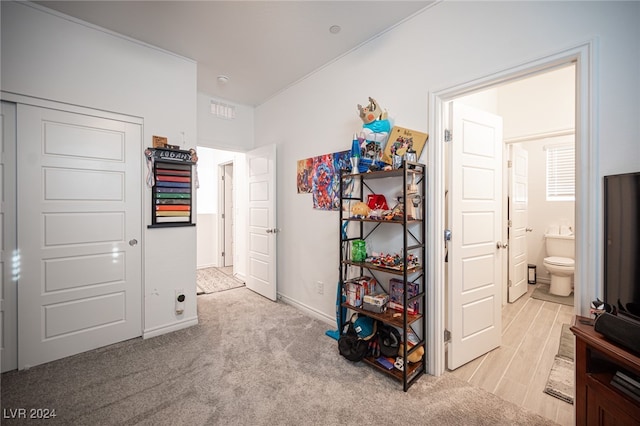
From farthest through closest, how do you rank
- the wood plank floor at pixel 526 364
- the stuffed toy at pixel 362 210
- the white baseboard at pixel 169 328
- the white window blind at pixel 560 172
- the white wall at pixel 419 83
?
the white window blind at pixel 560 172 → the white baseboard at pixel 169 328 → the stuffed toy at pixel 362 210 → the wood plank floor at pixel 526 364 → the white wall at pixel 419 83

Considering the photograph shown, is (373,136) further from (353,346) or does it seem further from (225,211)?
(225,211)

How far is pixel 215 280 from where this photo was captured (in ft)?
14.7

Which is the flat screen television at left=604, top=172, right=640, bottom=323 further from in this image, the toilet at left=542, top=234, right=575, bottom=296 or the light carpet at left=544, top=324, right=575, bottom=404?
the toilet at left=542, top=234, right=575, bottom=296

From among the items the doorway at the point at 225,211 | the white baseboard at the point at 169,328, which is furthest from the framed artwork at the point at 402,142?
the doorway at the point at 225,211

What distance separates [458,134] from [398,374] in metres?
1.88

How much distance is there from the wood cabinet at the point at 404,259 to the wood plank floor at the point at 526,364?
48 centimetres

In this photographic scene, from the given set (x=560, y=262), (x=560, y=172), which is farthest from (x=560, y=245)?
(x=560, y=172)

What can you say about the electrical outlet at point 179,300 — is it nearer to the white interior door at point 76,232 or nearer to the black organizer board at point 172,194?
the white interior door at point 76,232

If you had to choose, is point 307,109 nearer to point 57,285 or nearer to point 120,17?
point 120,17

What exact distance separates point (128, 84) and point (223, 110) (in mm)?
1360

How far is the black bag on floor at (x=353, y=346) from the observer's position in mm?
2092

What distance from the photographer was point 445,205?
211 cm

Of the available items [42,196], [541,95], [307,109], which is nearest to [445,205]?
[307,109]

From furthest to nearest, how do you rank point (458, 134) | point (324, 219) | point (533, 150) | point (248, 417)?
1. point (533, 150)
2. point (324, 219)
3. point (458, 134)
4. point (248, 417)
